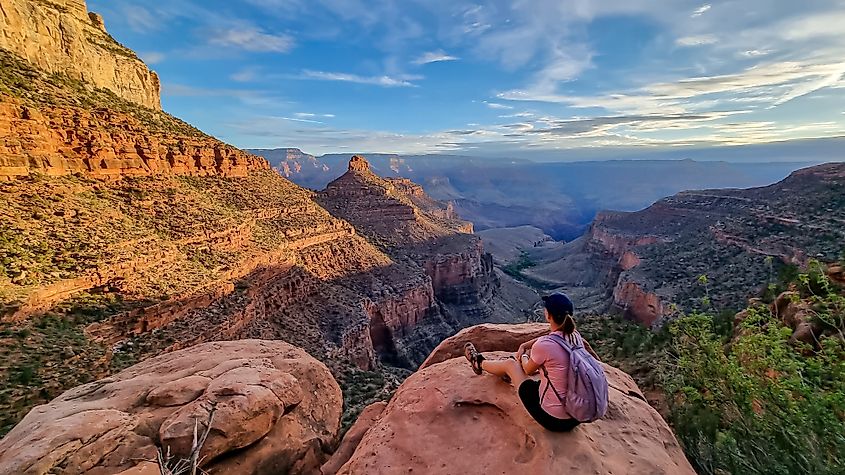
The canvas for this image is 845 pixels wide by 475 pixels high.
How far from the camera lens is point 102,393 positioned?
28.1 ft

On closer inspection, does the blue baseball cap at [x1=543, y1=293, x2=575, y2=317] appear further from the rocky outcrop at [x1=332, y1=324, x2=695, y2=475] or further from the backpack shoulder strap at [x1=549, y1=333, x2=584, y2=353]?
the rocky outcrop at [x1=332, y1=324, x2=695, y2=475]

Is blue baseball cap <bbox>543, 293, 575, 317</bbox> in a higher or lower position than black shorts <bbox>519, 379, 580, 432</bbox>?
higher

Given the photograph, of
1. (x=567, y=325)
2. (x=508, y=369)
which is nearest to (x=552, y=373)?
(x=567, y=325)

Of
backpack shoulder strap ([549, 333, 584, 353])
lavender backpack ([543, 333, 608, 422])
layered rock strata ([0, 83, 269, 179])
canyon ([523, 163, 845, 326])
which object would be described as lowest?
canyon ([523, 163, 845, 326])

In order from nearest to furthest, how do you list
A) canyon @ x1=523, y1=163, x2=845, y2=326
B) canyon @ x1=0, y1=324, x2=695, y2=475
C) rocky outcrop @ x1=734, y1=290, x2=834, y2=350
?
canyon @ x1=0, y1=324, x2=695, y2=475
rocky outcrop @ x1=734, y1=290, x2=834, y2=350
canyon @ x1=523, y1=163, x2=845, y2=326

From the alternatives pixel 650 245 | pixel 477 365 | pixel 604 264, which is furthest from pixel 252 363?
pixel 604 264

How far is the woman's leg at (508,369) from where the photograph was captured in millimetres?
6359

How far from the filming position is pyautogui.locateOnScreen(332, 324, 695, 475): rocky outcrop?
5.59 meters

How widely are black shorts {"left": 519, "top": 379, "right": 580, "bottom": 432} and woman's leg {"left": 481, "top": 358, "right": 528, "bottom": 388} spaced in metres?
0.16

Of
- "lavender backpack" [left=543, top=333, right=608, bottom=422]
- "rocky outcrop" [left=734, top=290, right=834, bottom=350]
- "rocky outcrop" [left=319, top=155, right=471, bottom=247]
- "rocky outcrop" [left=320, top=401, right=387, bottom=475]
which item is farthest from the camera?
"rocky outcrop" [left=319, top=155, right=471, bottom=247]

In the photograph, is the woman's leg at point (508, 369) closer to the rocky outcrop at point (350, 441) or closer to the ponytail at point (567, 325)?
the ponytail at point (567, 325)

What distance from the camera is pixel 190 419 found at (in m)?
7.01

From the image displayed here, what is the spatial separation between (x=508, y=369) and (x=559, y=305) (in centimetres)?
164

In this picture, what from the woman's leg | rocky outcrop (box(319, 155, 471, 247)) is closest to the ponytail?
the woman's leg
